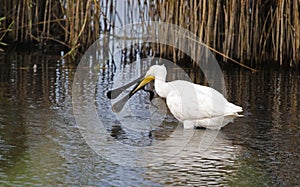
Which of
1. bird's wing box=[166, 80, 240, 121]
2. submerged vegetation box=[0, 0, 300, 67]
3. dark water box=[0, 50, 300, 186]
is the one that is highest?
submerged vegetation box=[0, 0, 300, 67]

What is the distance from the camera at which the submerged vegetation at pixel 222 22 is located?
904 cm

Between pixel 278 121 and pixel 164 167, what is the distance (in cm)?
183

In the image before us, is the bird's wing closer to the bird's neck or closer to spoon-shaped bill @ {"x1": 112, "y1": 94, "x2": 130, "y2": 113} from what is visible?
the bird's neck

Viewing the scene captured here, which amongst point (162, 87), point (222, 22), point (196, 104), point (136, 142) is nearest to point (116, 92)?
point (162, 87)

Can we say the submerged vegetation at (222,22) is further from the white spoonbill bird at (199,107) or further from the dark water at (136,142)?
the white spoonbill bird at (199,107)

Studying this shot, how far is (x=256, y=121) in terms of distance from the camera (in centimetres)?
633

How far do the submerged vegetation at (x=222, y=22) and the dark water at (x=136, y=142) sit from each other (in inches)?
44.1

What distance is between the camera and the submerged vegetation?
904cm

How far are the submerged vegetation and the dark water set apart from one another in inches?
44.1

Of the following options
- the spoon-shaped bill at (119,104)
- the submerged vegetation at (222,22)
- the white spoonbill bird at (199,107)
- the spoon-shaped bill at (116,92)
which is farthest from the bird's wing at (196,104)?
the submerged vegetation at (222,22)

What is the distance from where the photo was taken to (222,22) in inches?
376

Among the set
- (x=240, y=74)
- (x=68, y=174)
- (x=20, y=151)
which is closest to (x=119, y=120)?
(x=20, y=151)

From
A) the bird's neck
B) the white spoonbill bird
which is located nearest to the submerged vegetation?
the bird's neck

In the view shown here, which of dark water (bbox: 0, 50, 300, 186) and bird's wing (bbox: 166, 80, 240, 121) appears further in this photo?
bird's wing (bbox: 166, 80, 240, 121)
